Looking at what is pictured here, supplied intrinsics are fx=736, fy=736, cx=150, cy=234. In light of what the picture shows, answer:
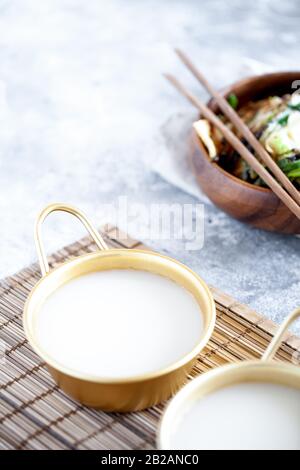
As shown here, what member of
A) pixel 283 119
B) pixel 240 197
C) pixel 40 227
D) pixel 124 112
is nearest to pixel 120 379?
pixel 40 227

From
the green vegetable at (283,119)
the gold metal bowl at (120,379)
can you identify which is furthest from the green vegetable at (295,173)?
the gold metal bowl at (120,379)

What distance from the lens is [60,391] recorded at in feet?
4.26

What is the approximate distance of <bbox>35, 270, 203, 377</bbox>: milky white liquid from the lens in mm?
1211

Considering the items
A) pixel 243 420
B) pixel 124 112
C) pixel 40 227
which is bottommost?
pixel 124 112

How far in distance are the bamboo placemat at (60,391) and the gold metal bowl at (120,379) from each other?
3 centimetres

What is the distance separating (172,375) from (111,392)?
0.10 meters

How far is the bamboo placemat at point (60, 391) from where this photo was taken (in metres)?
1.21

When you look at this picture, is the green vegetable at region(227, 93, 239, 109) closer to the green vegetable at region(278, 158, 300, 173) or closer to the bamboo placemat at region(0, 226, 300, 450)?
the green vegetable at region(278, 158, 300, 173)

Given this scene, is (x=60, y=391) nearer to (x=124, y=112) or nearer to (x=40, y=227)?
(x=40, y=227)

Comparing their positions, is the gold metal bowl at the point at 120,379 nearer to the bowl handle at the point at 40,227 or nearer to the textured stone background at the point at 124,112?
the bowl handle at the point at 40,227

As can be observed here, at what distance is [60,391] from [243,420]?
1.18 feet

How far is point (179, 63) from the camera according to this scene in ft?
8.41

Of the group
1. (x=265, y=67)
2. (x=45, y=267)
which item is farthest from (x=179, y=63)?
(x=45, y=267)

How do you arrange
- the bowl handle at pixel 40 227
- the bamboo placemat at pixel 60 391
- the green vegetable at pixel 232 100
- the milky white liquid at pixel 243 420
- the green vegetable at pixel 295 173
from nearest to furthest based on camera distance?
1. the milky white liquid at pixel 243 420
2. the bamboo placemat at pixel 60 391
3. the bowl handle at pixel 40 227
4. the green vegetable at pixel 295 173
5. the green vegetable at pixel 232 100
